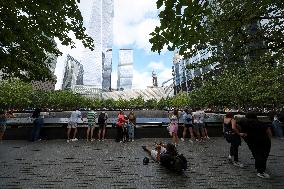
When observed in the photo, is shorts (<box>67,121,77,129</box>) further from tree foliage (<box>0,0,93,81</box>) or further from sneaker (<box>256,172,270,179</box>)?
sneaker (<box>256,172,270,179</box>)

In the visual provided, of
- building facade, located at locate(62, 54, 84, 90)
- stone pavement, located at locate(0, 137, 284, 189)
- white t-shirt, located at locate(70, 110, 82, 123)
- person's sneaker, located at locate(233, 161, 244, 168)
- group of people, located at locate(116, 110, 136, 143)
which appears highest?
building facade, located at locate(62, 54, 84, 90)

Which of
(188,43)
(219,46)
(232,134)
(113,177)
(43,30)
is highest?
(43,30)

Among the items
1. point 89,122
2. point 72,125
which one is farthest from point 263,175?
point 72,125

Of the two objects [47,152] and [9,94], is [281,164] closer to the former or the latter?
[47,152]

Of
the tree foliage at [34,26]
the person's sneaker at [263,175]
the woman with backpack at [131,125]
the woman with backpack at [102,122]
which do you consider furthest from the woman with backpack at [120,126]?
the person's sneaker at [263,175]

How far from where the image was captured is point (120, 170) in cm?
873

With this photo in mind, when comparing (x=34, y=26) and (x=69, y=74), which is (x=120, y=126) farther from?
(x=69, y=74)

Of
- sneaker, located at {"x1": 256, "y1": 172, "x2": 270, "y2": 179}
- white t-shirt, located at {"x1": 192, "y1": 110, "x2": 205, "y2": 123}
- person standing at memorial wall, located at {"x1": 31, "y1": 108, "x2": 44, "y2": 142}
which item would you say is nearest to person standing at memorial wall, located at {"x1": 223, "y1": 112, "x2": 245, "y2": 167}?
sneaker, located at {"x1": 256, "y1": 172, "x2": 270, "y2": 179}

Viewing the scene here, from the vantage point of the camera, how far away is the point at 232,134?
9.37 metres

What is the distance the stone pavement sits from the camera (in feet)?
23.9

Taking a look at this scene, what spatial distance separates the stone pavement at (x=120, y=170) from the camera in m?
7.27

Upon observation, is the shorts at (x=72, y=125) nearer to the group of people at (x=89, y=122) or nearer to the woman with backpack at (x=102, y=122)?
the group of people at (x=89, y=122)

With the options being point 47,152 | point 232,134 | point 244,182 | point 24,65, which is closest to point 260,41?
point 232,134

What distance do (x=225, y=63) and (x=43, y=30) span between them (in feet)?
17.4
